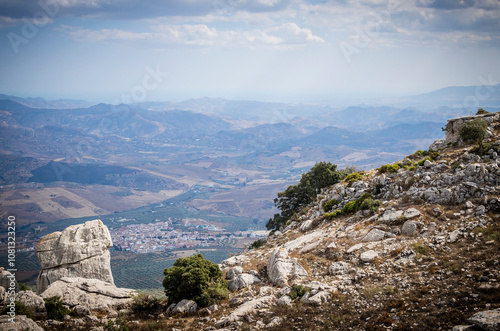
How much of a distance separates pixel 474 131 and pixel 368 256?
16605mm

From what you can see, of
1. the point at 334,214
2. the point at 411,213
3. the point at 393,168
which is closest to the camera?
the point at 411,213

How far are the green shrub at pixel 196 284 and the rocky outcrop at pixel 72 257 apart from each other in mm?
6676

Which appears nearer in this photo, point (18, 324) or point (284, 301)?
point (18, 324)

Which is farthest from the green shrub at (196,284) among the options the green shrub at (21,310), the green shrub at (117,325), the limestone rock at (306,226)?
the limestone rock at (306,226)

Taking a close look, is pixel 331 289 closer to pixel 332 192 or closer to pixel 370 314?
pixel 370 314

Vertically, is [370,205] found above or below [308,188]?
below

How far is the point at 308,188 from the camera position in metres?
35.5

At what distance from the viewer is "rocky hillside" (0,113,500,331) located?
41.4 ft

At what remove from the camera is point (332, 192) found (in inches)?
1184

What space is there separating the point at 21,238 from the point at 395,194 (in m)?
119

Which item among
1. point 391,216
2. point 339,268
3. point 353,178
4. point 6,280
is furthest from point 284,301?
point 353,178

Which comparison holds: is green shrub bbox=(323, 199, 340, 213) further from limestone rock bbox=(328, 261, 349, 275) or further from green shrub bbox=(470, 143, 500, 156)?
green shrub bbox=(470, 143, 500, 156)

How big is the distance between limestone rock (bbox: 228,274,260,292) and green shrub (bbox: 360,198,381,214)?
35.6 ft

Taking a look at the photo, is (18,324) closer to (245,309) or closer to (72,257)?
(72,257)
